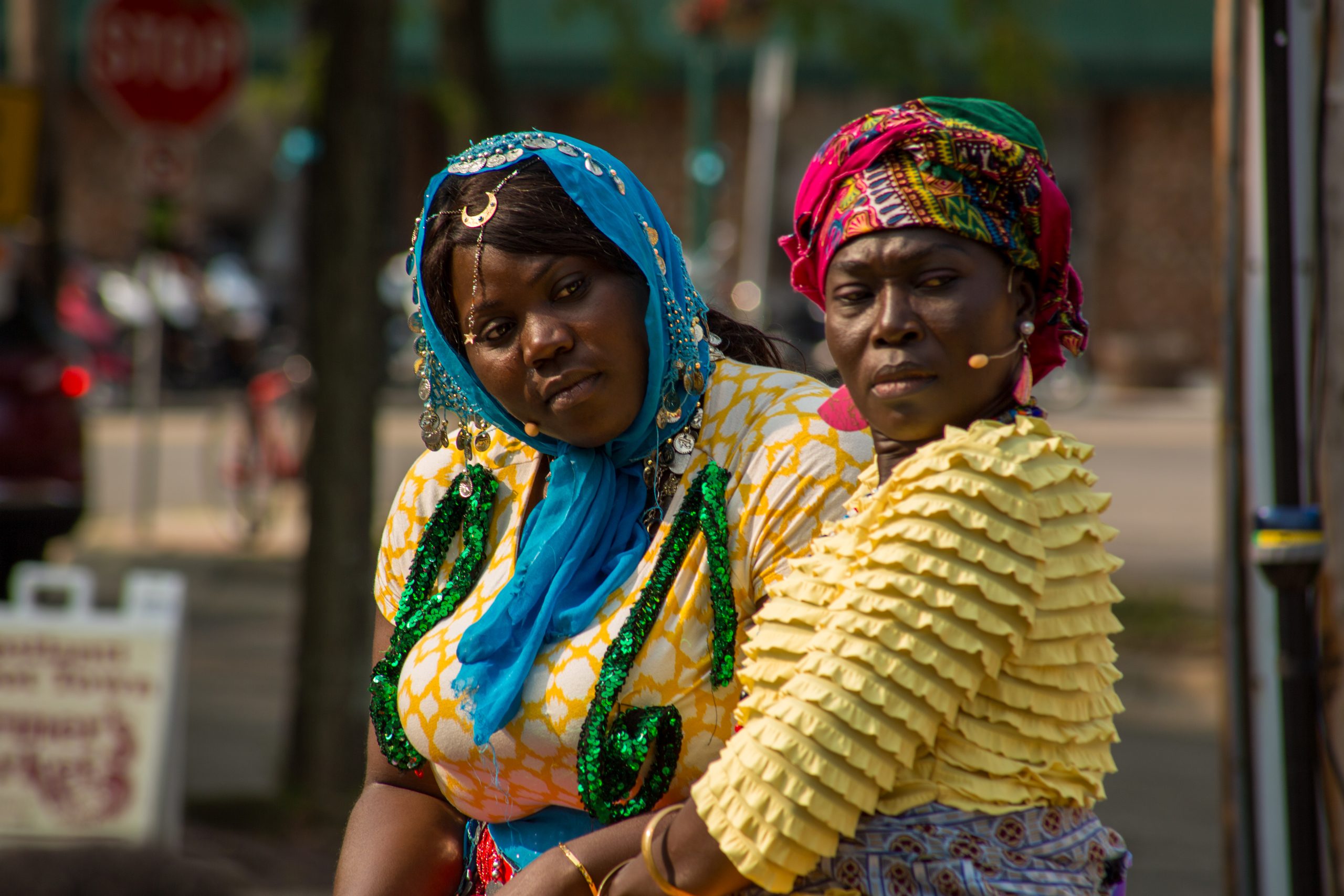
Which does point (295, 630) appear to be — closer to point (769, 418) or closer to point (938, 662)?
point (769, 418)

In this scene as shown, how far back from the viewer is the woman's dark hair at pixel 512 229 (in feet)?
6.43

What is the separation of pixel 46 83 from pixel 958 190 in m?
7.86

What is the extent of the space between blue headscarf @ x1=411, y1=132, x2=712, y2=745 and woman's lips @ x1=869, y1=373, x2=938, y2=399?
444 mm

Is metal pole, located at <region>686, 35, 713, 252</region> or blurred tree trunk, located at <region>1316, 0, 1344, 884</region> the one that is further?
metal pole, located at <region>686, 35, 713, 252</region>

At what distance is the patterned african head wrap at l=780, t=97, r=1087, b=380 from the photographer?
1562 mm

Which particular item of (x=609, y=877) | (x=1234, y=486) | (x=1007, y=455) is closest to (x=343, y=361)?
(x=1234, y=486)

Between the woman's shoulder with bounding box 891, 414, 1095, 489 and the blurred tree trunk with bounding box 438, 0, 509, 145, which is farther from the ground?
the blurred tree trunk with bounding box 438, 0, 509, 145

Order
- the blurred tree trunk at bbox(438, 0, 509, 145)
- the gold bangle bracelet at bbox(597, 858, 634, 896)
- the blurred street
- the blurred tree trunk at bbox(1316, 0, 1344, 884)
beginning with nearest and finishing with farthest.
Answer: the gold bangle bracelet at bbox(597, 858, 634, 896), the blurred tree trunk at bbox(1316, 0, 1344, 884), the blurred street, the blurred tree trunk at bbox(438, 0, 509, 145)

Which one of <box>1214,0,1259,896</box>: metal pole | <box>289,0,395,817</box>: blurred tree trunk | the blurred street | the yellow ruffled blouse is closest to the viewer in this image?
the yellow ruffled blouse

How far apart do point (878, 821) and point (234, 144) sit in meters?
23.7

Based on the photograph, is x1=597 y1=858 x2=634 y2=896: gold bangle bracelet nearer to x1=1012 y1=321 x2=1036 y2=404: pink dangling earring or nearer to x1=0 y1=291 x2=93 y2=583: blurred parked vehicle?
x1=1012 y1=321 x2=1036 y2=404: pink dangling earring

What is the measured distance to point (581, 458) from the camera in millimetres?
2051

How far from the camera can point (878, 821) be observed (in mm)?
1539

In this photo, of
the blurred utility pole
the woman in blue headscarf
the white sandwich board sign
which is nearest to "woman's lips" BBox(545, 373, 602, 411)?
the woman in blue headscarf
